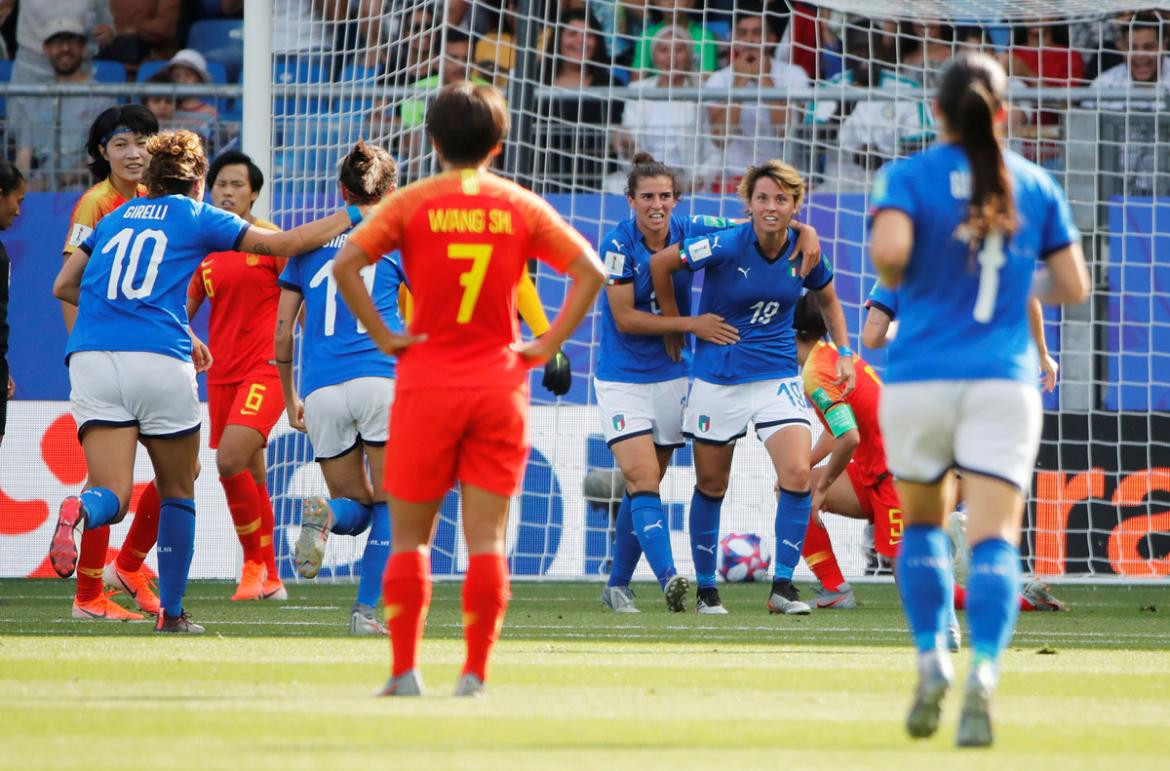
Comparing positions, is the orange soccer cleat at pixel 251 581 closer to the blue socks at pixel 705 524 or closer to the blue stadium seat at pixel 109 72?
the blue socks at pixel 705 524

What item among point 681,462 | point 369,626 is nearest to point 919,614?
point 369,626

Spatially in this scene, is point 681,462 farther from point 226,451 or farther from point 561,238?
point 561,238

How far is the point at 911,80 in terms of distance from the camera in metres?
13.6

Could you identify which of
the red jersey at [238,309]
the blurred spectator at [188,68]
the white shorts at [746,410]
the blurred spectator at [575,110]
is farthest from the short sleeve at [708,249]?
the blurred spectator at [188,68]

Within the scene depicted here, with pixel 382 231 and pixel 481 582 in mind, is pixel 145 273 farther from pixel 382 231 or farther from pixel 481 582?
pixel 481 582

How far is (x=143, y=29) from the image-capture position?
15.4m

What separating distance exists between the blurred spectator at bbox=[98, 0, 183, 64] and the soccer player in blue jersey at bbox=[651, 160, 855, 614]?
770cm

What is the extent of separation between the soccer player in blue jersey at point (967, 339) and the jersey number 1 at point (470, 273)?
1.16m

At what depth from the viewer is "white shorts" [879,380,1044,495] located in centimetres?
441

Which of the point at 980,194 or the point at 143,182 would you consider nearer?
the point at 980,194

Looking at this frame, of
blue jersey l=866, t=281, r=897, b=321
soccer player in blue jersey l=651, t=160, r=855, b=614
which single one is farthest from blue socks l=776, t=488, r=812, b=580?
blue jersey l=866, t=281, r=897, b=321

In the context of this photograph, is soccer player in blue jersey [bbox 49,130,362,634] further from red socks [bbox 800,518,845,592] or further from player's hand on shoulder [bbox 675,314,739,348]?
red socks [bbox 800,518,845,592]

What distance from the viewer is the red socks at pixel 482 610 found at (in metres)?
4.98

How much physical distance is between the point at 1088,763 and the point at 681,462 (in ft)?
26.5
